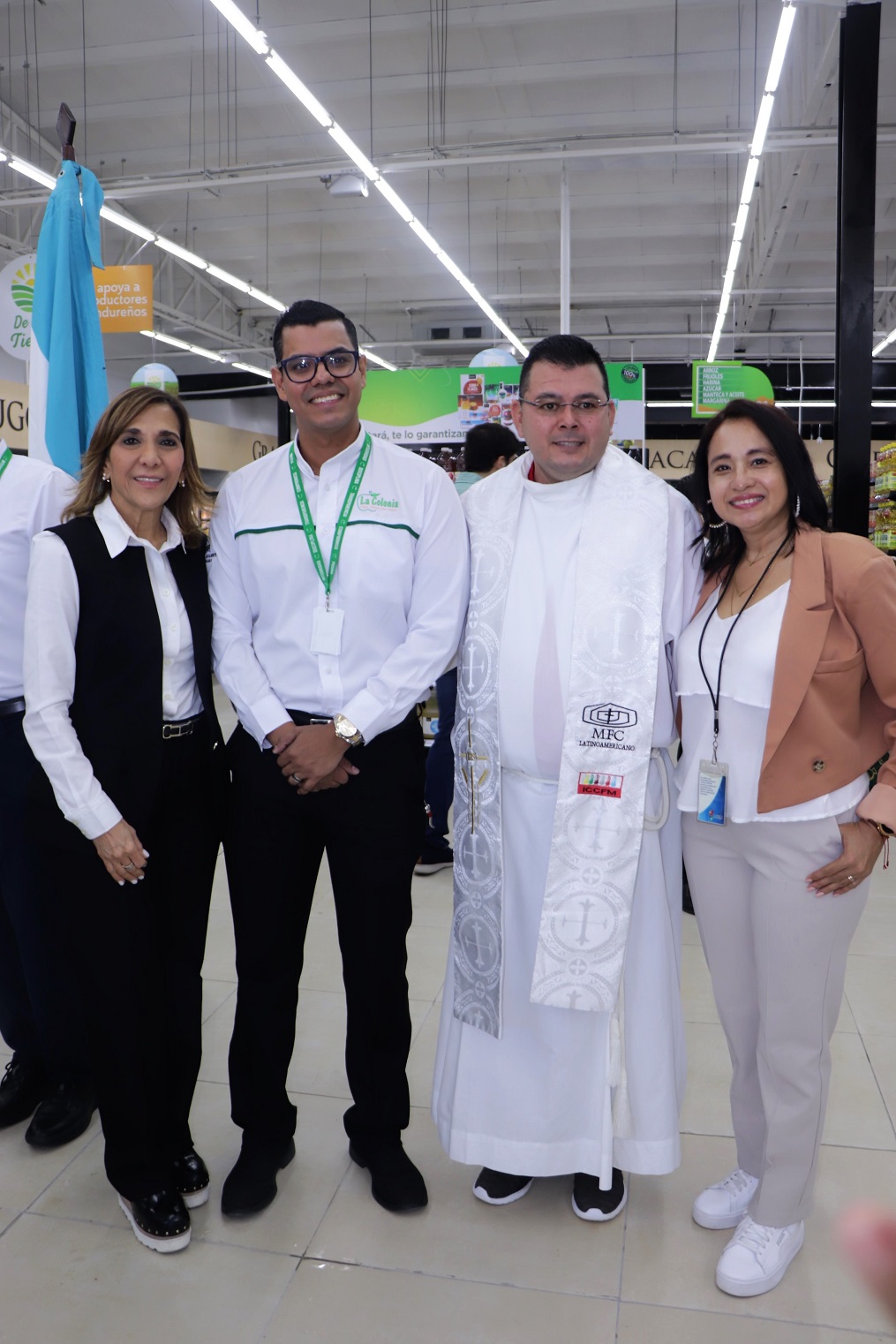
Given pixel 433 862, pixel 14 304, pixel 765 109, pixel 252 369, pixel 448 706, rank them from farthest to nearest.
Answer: pixel 252 369
pixel 14 304
pixel 765 109
pixel 433 862
pixel 448 706

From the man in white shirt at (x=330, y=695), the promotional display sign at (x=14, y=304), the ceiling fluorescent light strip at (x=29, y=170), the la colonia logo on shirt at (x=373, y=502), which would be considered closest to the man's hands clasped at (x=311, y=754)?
the man in white shirt at (x=330, y=695)

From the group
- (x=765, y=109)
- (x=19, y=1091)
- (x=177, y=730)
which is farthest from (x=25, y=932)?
(x=765, y=109)

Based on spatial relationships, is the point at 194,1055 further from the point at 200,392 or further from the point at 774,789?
the point at 200,392

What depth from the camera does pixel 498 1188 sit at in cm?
222

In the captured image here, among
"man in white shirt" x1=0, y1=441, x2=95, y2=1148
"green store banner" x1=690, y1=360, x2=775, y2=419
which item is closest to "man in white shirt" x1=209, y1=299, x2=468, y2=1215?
"man in white shirt" x1=0, y1=441, x2=95, y2=1148

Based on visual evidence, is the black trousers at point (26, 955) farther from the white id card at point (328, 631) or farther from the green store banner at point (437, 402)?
the green store banner at point (437, 402)

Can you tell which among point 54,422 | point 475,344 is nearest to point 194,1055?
point 54,422

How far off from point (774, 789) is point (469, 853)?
662 millimetres

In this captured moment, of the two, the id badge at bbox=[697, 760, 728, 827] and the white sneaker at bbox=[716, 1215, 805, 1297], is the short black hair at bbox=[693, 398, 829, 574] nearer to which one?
the id badge at bbox=[697, 760, 728, 827]

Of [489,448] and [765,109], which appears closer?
[489,448]

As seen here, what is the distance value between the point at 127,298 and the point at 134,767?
26.7 feet

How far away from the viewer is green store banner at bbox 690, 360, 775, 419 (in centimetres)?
1073

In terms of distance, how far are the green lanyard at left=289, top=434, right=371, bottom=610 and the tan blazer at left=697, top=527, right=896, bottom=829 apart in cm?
86

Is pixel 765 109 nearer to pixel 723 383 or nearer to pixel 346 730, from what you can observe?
pixel 723 383
